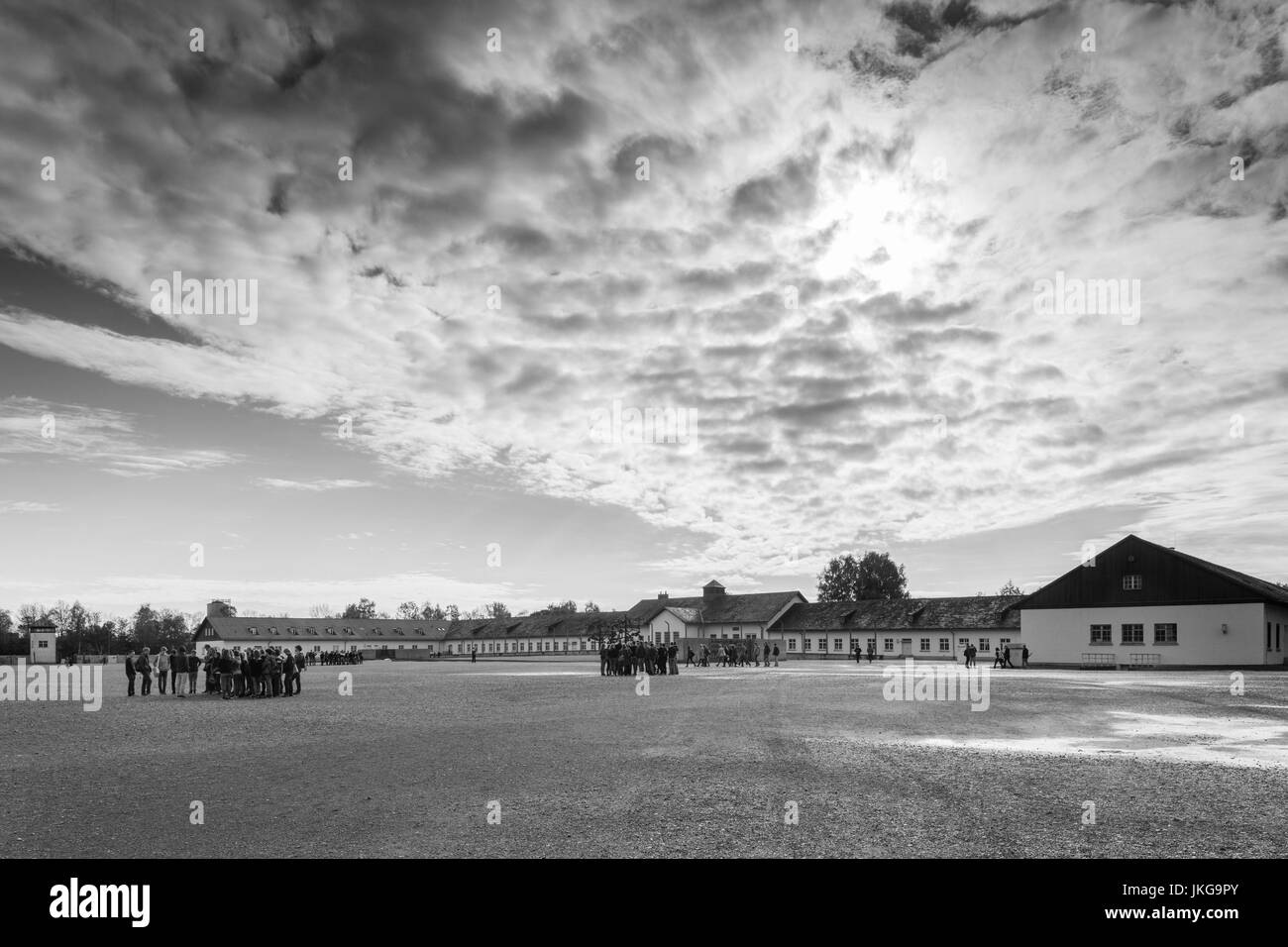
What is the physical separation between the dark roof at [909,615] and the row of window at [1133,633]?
1621cm

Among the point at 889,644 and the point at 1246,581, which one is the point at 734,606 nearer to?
the point at 889,644

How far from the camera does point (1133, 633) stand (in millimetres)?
53438

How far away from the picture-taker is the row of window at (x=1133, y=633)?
170 ft

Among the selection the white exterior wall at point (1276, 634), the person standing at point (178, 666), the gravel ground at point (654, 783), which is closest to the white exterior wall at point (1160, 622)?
the white exterior wall at point (1276, 634)

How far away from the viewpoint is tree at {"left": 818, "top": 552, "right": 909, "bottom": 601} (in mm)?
120188

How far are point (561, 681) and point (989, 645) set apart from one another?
50.0 meters

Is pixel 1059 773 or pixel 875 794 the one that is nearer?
pixel 875 794

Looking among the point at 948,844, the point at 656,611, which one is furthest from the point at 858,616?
the point at 948,844

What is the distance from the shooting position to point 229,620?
124 meters

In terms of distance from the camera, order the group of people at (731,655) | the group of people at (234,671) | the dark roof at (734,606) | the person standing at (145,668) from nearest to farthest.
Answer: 1. the group of people at (234,671)
2. the person standing at (145,668)
3. the group of people at (731,655)
4. the dark roof at (734,606)

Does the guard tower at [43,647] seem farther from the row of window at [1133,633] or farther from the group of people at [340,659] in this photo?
the row of window at [1133,633]

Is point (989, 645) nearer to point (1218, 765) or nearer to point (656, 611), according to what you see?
point (656, 611)
